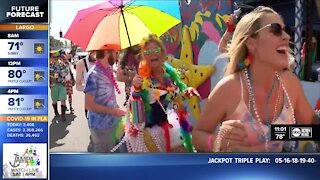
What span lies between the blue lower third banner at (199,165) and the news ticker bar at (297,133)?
0.34 feet

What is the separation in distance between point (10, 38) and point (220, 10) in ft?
3.88

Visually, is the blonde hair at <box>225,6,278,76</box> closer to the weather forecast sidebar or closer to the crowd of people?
the crowd of people

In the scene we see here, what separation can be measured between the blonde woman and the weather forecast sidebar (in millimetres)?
944

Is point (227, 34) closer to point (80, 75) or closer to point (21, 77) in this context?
point (80, 75)

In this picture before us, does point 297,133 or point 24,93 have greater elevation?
point 24,93

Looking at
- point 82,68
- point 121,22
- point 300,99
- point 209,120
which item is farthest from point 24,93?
point 300,99

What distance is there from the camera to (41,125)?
7.16ft

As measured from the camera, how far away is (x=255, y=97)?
7.14 ft

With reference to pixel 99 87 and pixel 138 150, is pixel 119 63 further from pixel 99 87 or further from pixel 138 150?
pixel 138 150

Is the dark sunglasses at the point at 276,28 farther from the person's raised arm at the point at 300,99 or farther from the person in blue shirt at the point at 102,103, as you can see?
the person in blue shirt at the point at 102,103

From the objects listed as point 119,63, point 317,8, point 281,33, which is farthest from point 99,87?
point 317,8

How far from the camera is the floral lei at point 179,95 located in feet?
7.15

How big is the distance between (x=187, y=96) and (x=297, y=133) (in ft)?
2.13

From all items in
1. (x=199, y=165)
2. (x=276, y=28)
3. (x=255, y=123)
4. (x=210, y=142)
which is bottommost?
(x=199, y=165)
